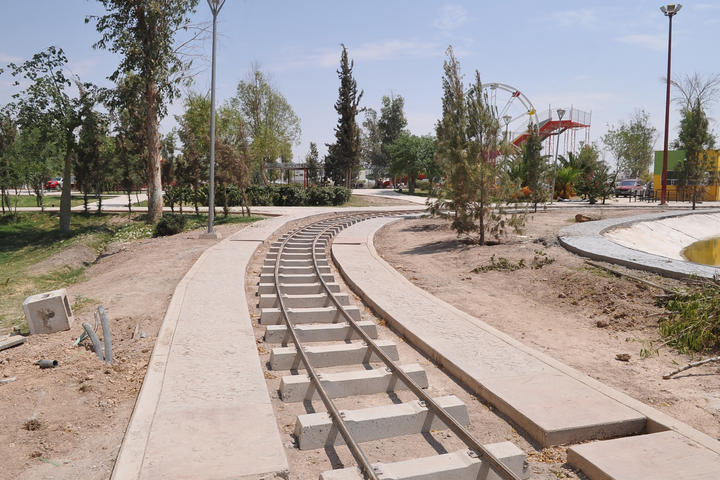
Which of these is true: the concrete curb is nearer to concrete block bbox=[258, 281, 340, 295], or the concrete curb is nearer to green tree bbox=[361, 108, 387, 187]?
concrete block bbox=[258, 281, 340, 295]

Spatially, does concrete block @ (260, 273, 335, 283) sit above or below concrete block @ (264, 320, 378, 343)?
above

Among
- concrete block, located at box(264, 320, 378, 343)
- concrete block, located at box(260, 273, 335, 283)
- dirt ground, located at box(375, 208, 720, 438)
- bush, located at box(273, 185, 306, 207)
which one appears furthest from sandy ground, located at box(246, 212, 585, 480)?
bush, located at box(273, 185, 306, 207)

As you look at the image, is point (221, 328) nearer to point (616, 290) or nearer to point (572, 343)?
point (572, 343)

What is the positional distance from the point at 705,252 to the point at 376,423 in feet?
66.0

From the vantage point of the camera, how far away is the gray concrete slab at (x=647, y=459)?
14.9 feet

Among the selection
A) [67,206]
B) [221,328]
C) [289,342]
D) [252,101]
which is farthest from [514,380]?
[252,101]

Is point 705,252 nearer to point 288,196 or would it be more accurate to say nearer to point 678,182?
point 678,182

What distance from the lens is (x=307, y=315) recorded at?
9562 mm

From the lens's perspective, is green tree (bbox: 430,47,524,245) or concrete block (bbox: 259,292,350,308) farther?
green tree (bbox: 430,47,524,245)

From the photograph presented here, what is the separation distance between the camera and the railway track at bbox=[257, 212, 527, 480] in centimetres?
468

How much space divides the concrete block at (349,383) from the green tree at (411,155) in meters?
49.7

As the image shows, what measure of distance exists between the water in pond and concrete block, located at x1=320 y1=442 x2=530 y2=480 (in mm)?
15087

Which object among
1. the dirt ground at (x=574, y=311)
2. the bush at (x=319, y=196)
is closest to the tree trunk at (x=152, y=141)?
the bush at (x=319, y=196)

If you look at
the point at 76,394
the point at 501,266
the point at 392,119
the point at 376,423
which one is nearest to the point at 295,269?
the point at 501,266
